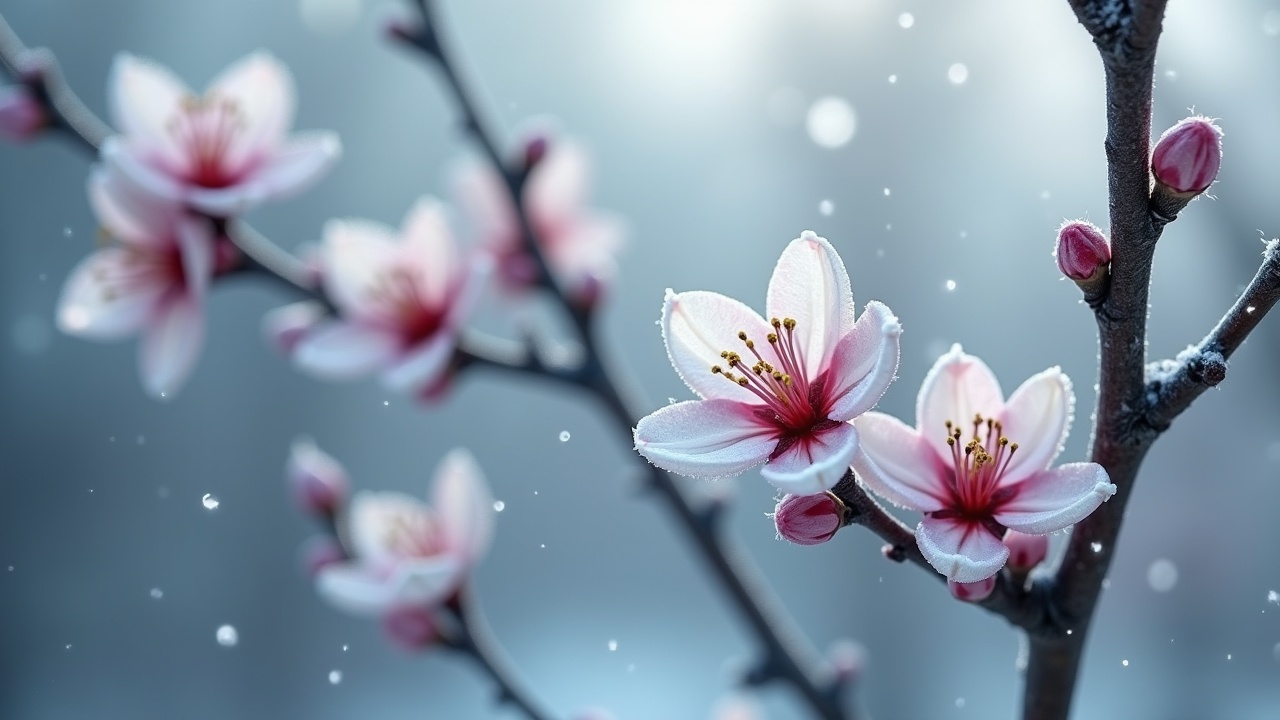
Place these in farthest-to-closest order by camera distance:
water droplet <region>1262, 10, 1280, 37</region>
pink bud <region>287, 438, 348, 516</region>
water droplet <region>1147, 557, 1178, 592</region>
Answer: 1. water droplet <region>1147, 557, 1178, 592</region>
2. water droplet <region>1262, 10, 1280, 37</region>
3. pink bud <region>287, 438, 348, 516</region>

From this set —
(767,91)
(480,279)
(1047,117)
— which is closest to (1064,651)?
(480,279)

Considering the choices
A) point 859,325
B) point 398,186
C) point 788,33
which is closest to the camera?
point 859,325

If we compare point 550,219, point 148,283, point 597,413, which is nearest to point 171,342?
point 148,283

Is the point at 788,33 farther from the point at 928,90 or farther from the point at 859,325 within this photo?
the point at 859,325

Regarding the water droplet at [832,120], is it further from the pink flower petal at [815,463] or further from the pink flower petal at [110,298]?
the pink flower petal at [815,463]

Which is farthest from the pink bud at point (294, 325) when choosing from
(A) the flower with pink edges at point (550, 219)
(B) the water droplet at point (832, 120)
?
(B) the water droplet at point (832, 120)

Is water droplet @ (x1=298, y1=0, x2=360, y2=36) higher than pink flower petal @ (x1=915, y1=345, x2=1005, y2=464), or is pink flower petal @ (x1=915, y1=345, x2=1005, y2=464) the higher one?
pink flower petal @ (x1=915, y1=345, x2=1005, y2=464)

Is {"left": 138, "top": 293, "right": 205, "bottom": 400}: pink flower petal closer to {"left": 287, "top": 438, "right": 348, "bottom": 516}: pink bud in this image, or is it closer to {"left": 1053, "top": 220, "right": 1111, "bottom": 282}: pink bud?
{"left": 287, "top": 438, "right": 348, "bottom": 516}: pink bud

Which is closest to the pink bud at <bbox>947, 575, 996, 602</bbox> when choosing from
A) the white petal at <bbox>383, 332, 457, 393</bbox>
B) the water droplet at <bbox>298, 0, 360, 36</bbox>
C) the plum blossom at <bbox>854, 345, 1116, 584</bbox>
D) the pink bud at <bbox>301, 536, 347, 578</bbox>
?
the plum blossom at <bbox>854, 345, 1116, 584</bbox>
